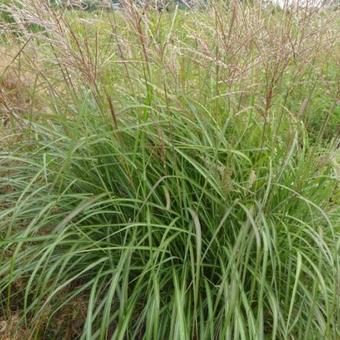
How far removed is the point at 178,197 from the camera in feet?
6.84

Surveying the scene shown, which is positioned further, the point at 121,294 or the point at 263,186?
the point at 263,186

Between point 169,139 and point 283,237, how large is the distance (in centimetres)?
57

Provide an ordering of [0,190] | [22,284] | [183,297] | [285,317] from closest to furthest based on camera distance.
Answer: [183,297] → [285,317] → [22,284] → [0,190]

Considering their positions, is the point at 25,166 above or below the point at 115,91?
below

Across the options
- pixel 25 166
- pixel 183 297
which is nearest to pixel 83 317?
pixel 183 297

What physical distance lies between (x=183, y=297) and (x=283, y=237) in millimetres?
484

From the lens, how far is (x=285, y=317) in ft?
6.61

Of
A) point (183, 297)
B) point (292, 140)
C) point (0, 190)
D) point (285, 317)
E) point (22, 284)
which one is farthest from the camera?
point (0, 190)

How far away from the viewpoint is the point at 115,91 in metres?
2.32

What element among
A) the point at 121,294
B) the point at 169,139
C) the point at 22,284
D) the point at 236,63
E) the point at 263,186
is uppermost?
the point at 236,63

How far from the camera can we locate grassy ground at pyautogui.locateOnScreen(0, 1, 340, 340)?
185 centimetres

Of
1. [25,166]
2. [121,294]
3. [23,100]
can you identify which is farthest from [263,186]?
[23,100]

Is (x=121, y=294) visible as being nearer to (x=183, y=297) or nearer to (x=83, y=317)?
(x=183, y=297)

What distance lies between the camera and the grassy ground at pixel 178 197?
1853 millimetres
